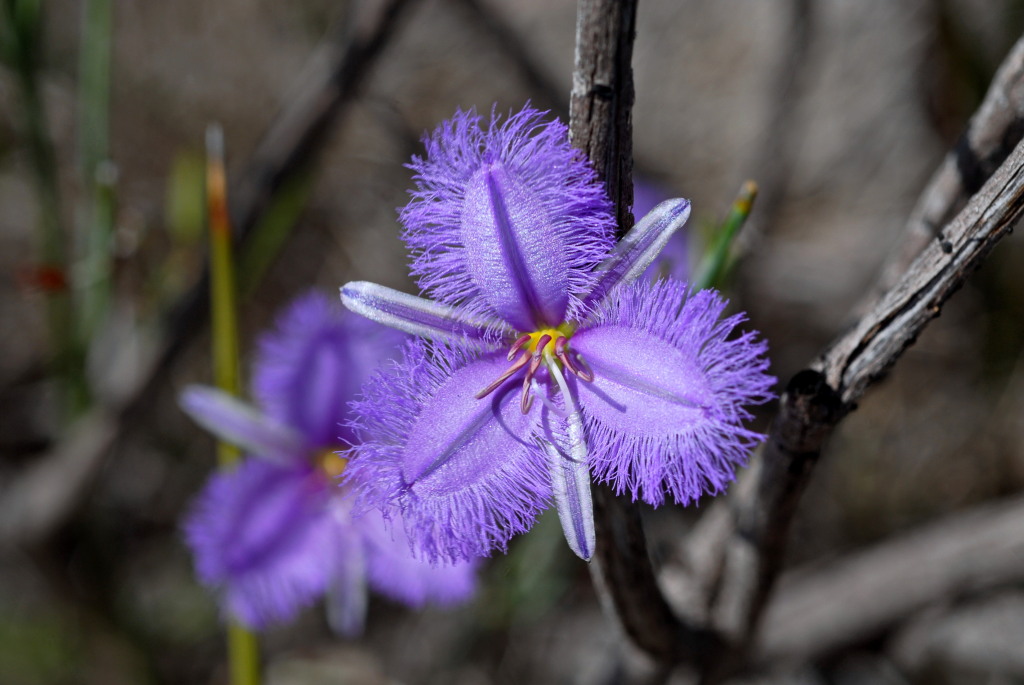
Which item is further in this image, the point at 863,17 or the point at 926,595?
the point at 863,17

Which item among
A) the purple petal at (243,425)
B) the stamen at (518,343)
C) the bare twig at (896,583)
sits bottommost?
the bare twig at (896,583)

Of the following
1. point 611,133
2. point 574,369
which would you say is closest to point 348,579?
point 574,369

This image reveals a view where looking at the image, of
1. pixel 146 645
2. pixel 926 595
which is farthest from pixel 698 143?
pixel 146 645

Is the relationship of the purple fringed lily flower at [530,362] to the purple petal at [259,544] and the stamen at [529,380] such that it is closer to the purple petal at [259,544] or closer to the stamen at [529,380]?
the stamen at [529,380]

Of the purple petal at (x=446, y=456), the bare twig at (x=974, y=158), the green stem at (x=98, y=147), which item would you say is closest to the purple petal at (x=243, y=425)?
the green stem at (x=98, y=147)

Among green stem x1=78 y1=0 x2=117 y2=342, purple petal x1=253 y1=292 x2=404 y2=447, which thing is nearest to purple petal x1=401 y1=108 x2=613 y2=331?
purple petal x1=253 y1=292 x2=404 y2=447

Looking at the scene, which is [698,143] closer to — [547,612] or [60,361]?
[547,612]
